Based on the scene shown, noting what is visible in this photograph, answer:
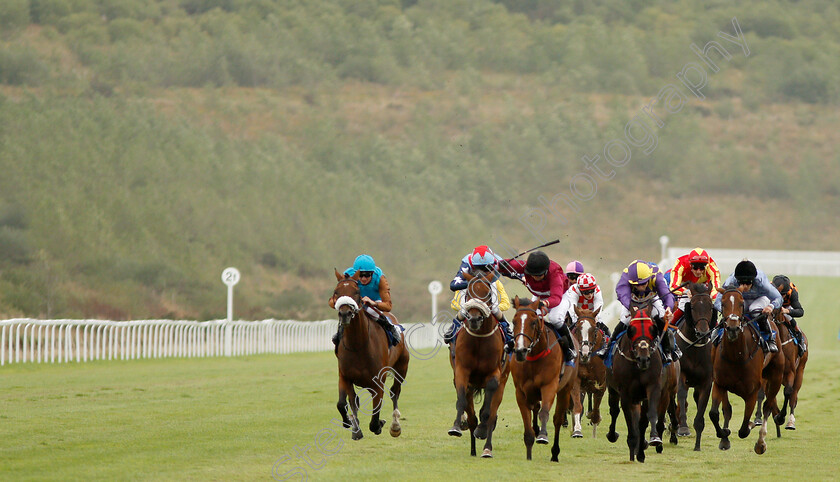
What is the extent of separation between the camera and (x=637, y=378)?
1086cm

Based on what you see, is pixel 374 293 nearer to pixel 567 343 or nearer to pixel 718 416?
pixel 567 343

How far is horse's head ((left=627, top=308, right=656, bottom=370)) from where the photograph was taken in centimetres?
1055

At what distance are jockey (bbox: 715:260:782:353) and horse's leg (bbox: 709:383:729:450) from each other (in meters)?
0.58

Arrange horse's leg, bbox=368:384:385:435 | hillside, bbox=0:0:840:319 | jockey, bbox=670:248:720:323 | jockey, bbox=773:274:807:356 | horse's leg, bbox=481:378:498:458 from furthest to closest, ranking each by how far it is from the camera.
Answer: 1. hillside, bbox=0:0:840:319
2. jockey, bbox=773:274:807:356
3. jockey, bbox=670:248:720:323
4. horse's leg, bbox=368:384:385:435
5. horse's leg, bbox=481:378:498:458

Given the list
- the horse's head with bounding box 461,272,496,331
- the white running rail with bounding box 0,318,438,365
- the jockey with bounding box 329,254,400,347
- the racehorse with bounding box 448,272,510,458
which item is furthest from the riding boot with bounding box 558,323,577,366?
A: the white running rail with bounding box 0,318,438,365

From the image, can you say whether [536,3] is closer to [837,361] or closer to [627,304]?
[837,361]

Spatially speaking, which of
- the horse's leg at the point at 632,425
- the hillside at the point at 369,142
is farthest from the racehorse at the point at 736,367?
the hillside at the point at 369,142

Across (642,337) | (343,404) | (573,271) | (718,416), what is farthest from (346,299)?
(573,271)

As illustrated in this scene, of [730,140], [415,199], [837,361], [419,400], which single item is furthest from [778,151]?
[419,400]

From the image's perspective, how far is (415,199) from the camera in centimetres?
8200

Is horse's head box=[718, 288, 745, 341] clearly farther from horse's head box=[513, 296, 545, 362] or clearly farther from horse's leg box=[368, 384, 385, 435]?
horse's leg box=[368, 384, 385, 435]

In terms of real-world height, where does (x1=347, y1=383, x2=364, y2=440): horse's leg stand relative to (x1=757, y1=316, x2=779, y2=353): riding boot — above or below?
below

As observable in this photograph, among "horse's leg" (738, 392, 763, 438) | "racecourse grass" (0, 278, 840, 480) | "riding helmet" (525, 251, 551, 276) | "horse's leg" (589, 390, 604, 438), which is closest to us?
"racecourse grass" (0, 278, 840, 480)

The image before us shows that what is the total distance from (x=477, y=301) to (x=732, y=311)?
243 centimetres
